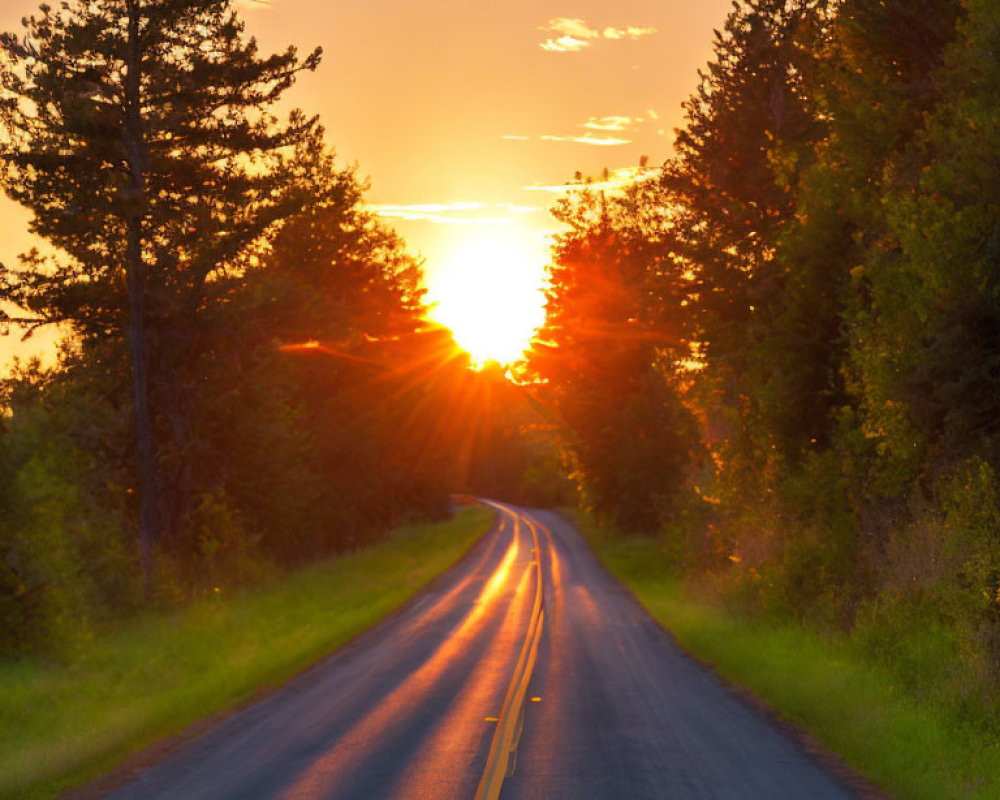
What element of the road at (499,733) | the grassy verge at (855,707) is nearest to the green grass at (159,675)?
the road at (499,733)

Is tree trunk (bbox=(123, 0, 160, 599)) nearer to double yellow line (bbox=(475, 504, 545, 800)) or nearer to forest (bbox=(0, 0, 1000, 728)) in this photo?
forest (bbox=(0, 0, 1000, 728))

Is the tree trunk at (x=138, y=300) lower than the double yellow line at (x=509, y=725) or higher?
higher

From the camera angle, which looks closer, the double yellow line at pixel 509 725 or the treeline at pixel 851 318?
the double yellow line at pixel 509 725

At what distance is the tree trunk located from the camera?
26938 millimetres

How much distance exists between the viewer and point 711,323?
94.1 feet

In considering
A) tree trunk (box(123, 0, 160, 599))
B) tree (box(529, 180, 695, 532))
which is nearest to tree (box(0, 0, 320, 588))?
tree trunk (box(123, 0, 160, 599))

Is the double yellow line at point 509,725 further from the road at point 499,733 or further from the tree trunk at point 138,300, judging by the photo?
the tree trunk at point 138,300

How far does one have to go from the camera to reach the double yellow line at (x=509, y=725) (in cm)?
1097

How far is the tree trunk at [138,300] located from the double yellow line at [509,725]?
37.8 feet

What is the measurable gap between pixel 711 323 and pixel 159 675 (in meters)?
16.7

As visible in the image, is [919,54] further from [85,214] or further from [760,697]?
[85,214]

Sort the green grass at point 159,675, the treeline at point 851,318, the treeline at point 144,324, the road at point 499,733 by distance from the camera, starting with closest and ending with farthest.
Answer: the road at point 499,733
the green grass at point 159,675
the treeline at point 851,318
the treeline at point 144,324

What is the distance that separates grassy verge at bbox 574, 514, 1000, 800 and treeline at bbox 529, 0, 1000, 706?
655 millimetres

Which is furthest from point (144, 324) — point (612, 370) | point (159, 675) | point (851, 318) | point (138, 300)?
point (612, 370)
